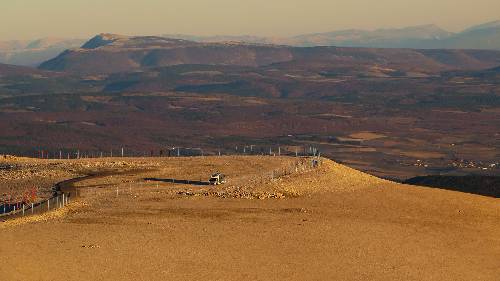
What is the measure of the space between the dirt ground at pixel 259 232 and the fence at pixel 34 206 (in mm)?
1304

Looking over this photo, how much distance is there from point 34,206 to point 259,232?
62.3ft

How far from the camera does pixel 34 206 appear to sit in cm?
6300

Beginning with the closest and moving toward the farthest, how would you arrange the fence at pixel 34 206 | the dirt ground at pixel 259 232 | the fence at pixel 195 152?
the dirt ground at pixel 259 232, the fence at pixel 34 206, the fence at pixel 195 152

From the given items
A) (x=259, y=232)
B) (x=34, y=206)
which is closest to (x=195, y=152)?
(x=34, y=206)

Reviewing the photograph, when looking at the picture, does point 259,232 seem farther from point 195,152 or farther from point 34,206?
point 195,152

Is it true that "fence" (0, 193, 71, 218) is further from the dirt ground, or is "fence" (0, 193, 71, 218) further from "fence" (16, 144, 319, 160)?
"fence" (16, 144, 319, 160)

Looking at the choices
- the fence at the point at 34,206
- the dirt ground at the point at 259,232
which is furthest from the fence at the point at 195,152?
the fence at the point at 34,206

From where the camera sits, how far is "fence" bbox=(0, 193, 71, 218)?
60031mm

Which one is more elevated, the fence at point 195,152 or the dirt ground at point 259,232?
the dirt ground at point 259,232

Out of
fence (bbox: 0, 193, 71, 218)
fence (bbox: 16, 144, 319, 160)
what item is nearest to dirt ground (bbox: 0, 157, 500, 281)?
fence (bbox: 0, 193, 71, 218)

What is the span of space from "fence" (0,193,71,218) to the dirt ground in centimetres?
130

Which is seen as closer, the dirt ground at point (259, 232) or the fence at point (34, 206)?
the dirt ground at point (259, 232)

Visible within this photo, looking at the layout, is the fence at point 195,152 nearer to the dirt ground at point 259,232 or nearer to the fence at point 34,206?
the dirt ground at point 259,232

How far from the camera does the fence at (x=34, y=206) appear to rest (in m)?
60.0
